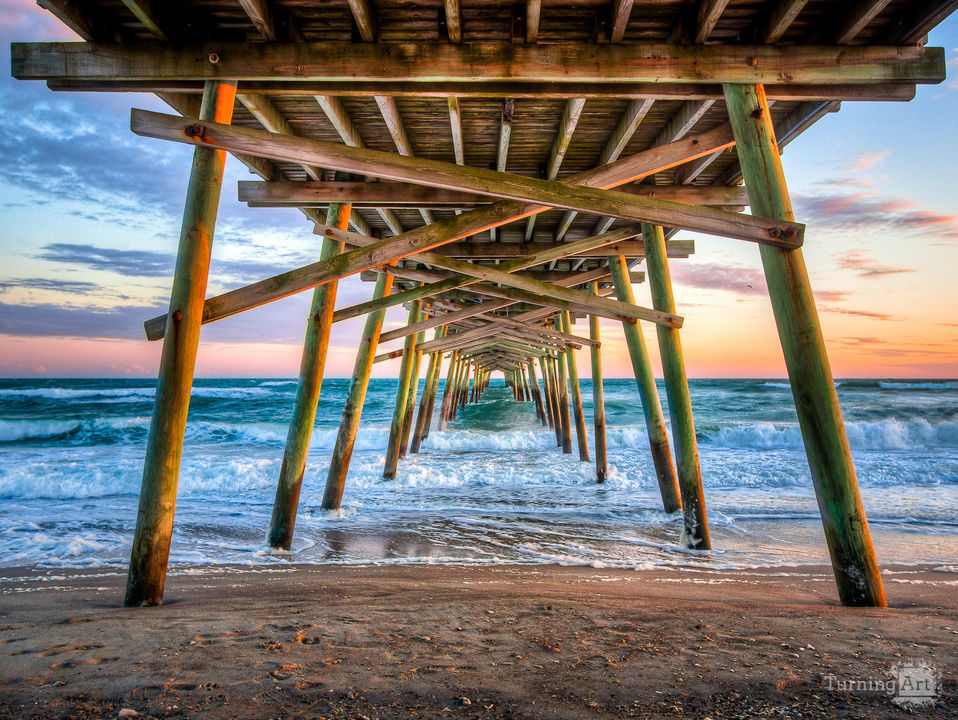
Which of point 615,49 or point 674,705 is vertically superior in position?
point 615,49

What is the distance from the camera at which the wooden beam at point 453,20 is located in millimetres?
2750

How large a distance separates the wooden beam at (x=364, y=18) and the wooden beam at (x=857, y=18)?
273cm

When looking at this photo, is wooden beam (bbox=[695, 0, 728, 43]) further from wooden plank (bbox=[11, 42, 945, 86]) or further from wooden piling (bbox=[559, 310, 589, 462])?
wooden piling (bbox=[559, 310, 589, 462])

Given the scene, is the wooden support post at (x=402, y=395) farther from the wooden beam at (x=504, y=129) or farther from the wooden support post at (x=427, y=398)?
the wooden beam at (x=504, y=129)

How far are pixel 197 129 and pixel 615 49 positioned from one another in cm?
242

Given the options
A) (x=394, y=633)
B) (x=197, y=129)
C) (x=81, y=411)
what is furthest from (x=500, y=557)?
(x=81, y=411)

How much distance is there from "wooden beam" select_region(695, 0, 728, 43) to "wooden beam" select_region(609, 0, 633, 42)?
0.39m

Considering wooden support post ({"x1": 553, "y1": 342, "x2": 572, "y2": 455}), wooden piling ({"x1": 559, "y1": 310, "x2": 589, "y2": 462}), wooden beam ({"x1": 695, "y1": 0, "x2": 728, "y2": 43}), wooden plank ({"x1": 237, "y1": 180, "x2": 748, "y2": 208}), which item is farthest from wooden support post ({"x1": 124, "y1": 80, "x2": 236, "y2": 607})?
wooden support post ({"x1": 553, "y1": 342, "x2": 572, "y2": 455})

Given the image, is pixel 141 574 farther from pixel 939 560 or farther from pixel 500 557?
pixel 939 560

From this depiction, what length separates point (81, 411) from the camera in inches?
1077

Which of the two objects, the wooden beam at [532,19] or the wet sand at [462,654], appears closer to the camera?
the wet sand at [462,654]

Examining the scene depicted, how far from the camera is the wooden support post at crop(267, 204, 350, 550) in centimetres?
462

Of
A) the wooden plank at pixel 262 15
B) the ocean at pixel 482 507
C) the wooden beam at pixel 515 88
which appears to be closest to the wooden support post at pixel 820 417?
the wooden beam at pixel 515 88

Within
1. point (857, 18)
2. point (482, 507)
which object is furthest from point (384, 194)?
point (482, 507)
